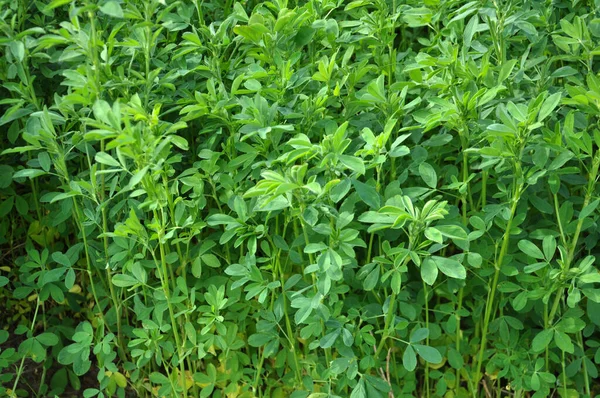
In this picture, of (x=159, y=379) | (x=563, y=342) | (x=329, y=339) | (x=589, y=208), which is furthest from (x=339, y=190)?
(x=159, y=379)

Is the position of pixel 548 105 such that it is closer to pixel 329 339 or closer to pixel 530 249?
pixel 530 249

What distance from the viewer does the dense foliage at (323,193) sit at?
1.93 metres

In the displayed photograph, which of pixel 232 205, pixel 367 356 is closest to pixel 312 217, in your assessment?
pixel 232 205

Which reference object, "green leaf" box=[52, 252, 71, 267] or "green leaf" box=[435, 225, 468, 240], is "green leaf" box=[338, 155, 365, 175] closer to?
"green leaf" box=[435, 225, 468, 240]

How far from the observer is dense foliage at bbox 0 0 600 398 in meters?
1.93

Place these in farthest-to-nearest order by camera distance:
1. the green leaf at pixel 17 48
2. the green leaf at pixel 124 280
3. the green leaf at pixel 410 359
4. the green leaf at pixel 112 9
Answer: the green leaf at pixel 124 280, the green leaf at pixel 410 359, the green leaf at pixel 17 48, the green leaf at pixel 112 9

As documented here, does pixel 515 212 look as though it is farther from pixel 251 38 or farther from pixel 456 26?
pixel 251 38

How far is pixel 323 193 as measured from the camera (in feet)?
5.98

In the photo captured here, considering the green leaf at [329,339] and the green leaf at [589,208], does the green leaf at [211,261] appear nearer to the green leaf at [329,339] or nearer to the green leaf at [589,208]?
the green leaf at [329,339]

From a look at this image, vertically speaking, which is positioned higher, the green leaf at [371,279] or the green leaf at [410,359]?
the green leaf at [371,279]

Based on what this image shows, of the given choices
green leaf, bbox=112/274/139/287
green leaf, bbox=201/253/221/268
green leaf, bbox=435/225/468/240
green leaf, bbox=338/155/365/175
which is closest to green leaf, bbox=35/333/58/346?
green leaf, bbox=112/274/139/287

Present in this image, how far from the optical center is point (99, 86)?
191cm

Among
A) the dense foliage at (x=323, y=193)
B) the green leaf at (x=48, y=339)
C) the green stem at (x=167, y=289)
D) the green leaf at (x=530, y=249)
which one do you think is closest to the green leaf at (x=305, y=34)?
the dense foliage at (x=323, y=193)

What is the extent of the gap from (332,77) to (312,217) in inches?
21.3
